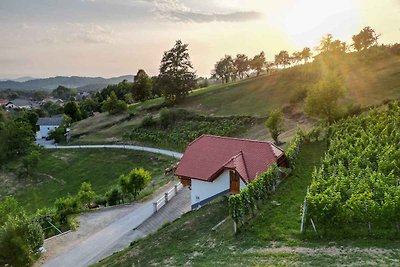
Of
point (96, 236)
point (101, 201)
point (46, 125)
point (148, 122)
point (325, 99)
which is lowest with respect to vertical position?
point (101, 201)

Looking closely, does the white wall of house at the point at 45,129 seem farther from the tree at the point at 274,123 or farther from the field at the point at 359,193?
the field at the point at 359,193

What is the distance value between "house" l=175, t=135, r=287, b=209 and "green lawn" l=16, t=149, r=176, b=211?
47.4 ft

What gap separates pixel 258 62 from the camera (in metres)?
107

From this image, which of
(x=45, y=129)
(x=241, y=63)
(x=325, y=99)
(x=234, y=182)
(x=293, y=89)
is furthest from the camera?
(x=241, y=63)

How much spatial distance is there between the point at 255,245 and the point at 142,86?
7734 cm

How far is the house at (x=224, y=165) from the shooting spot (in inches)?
1033

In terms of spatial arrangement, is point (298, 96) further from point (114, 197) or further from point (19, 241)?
point (19, 241)

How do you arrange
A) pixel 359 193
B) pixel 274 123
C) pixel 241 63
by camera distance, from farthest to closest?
pixel 241 63 → pixel 274 123 → pixel 359 193

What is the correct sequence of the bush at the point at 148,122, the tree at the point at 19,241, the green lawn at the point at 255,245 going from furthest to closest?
1. the bush at the point at 148,122
2. the tree at the point at 19,241
3. the green lawn at the point at 255,245

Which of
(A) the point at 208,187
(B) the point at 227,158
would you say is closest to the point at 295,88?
(B) the point at 227,158

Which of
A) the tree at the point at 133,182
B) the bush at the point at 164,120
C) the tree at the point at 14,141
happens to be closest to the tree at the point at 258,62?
the bush at the point at 164,120

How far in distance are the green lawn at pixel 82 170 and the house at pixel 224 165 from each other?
47.4 feet

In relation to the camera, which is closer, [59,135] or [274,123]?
[274,123]

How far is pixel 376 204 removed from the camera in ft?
55.2
